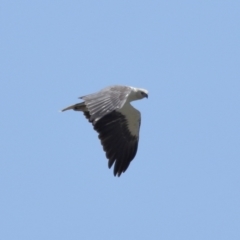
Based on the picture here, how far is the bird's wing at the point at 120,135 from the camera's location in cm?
2030

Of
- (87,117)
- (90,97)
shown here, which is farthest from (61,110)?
(90,97)

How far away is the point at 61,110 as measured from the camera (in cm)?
2103

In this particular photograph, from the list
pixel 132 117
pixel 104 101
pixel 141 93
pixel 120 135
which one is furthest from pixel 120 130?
pixel 104 101

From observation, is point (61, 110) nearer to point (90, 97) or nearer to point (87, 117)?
point (87, 117)

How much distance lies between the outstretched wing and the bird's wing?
1518 millimetres

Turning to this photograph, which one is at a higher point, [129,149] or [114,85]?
[114,85]

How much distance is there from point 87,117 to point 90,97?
217 cm

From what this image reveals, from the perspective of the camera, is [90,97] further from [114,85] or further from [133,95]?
[133,95]

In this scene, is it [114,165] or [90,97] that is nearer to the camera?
[90,97]

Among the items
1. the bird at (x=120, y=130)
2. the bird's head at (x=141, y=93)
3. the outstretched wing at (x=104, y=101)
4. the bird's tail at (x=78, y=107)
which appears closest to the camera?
the outstretched wing at (x=104, y=101)

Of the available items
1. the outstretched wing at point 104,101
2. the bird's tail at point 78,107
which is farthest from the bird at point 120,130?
the outstretched wing at point 104,101

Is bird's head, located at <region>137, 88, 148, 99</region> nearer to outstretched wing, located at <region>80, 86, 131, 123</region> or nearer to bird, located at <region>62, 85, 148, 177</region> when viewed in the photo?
bird, located at <region>62, 85, 148, 177</region>

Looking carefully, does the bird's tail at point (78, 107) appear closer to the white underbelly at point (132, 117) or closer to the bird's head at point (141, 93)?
the white underbelly at point (132, 117)

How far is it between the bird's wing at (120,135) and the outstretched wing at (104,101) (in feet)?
4.98
